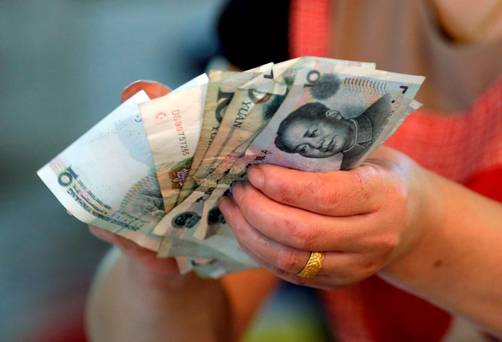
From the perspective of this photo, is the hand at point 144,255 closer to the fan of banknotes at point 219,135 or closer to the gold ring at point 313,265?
the fan of banknotes at point 219,135

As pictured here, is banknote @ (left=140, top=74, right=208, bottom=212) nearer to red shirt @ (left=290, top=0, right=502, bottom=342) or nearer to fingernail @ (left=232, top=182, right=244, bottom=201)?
fingernail @ (left=232, top=182, right=244, bottom=201)

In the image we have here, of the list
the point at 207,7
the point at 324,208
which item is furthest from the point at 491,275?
the point at 207,7

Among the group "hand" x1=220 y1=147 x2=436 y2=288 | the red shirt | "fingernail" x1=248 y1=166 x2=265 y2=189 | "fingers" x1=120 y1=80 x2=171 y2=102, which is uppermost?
"fingers" x1=120 y1=80 x2=171 y2=102

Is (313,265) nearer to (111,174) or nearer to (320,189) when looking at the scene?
(320,189)

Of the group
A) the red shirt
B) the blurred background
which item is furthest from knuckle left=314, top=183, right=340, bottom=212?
the blurred background

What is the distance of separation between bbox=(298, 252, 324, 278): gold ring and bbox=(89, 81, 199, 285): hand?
166 millimetres

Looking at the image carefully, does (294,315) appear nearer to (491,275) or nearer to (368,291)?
(368,291)

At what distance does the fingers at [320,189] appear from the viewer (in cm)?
45

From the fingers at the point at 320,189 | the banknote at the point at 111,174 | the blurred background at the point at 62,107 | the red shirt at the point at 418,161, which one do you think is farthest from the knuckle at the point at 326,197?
the blurred background at the point at 62,107

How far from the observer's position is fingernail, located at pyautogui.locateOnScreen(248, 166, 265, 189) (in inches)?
18.4

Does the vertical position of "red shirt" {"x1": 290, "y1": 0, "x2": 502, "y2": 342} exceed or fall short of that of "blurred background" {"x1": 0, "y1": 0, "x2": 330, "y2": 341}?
it exceeds it

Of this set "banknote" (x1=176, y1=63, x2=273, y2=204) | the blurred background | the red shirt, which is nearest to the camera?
"banknote" (x1=176, y1=63, x2=273, y2=204)

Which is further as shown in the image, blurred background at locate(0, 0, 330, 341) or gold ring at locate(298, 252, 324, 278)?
blurred background at locate(0, 0, 330, 341)

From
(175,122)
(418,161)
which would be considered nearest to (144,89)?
(175,122)
